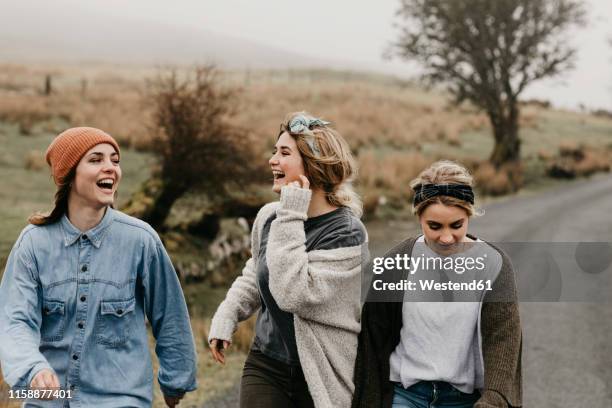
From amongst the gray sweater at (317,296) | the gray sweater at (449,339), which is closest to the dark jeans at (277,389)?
the gray sweater at (317,296)

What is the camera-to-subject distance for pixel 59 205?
9.66 feet

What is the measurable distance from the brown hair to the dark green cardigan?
136 centimetres

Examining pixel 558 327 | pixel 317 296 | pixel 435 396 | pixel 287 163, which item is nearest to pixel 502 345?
pixel 435 396

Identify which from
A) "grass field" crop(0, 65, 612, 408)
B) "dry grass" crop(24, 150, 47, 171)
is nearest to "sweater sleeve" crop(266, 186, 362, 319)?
"grass field" crop(0, 65, 612, 408)

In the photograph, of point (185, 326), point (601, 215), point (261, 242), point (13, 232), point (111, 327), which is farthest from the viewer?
point (601, 215)

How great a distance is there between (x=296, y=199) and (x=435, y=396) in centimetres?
101

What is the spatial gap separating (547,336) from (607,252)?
4812mm

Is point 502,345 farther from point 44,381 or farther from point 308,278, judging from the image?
point 44,381

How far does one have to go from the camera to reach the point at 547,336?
728 cm

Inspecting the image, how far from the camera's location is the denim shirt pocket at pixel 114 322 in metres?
2.81

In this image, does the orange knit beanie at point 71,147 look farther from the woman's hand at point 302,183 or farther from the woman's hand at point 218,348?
the woman's hand at point 218,348

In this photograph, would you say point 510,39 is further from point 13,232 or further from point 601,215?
point 13,232

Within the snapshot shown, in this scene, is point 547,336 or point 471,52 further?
point 471,52

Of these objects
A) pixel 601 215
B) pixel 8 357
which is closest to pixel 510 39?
pixel 601 215
